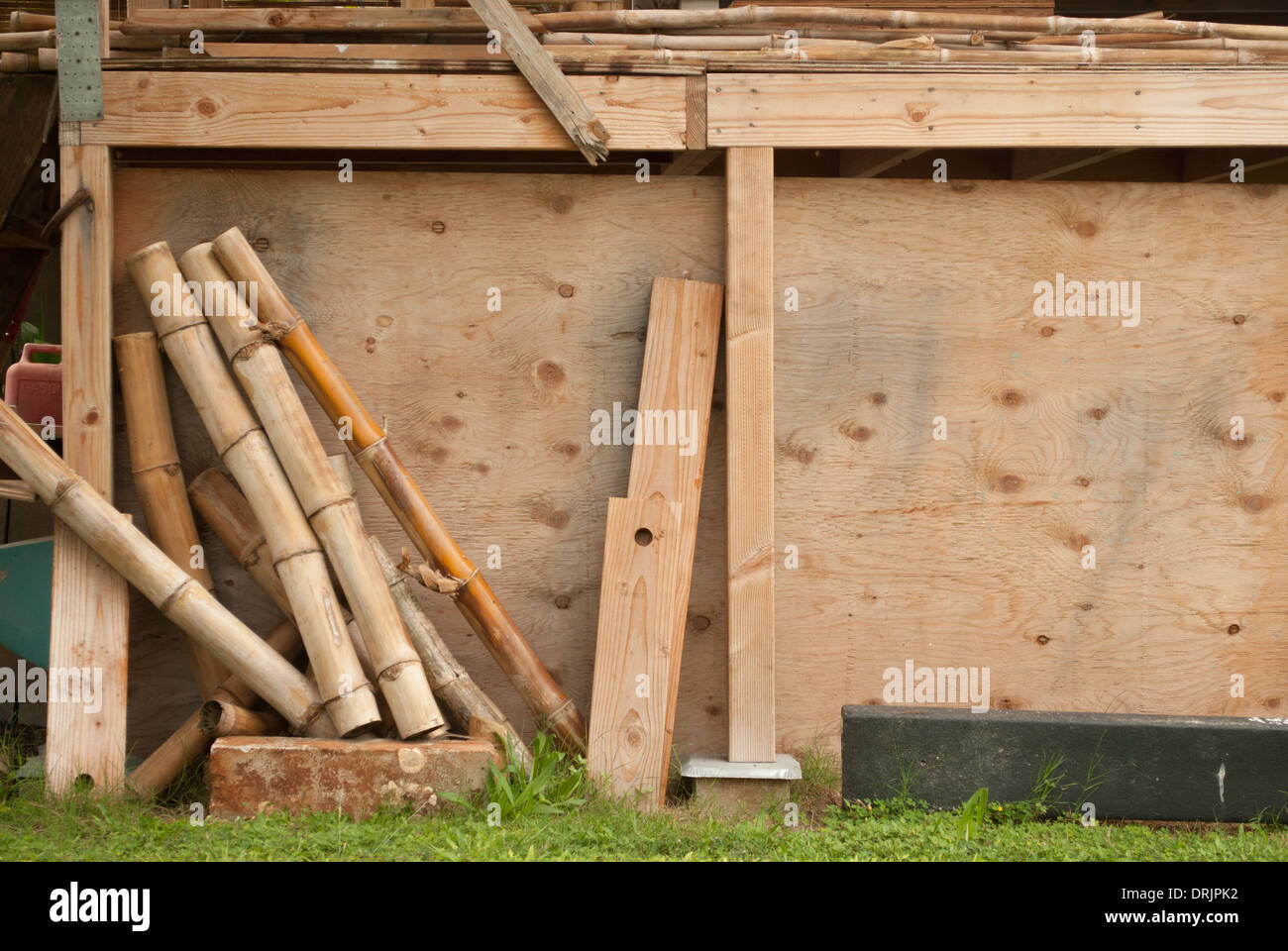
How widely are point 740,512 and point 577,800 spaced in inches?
52.1

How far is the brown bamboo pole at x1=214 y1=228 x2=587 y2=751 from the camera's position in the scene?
163 inches

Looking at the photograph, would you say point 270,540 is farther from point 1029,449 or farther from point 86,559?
point 1029,449

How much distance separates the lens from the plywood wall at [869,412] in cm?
447

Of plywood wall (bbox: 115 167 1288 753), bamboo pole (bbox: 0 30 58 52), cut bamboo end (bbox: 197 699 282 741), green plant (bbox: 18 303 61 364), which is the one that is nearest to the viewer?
cut bamboo end (bbox: 197 699 282 741)

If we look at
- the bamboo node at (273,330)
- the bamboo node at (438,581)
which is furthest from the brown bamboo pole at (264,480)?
the bamboo node at (438,581)

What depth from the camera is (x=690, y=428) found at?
4281 millimetres

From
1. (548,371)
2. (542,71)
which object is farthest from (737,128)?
(548,371)

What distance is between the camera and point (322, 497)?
4051mm

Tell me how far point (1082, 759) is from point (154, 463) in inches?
155

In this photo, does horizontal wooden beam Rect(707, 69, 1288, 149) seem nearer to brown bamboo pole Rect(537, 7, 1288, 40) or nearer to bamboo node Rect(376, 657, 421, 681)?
brown bamboo pole Rect(537, 7, 1288, 40)

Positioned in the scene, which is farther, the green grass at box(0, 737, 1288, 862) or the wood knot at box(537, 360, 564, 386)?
the wood knot at box(537, 360, 564, 386)

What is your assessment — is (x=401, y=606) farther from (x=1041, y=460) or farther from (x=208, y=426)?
(x=1041, y=460)

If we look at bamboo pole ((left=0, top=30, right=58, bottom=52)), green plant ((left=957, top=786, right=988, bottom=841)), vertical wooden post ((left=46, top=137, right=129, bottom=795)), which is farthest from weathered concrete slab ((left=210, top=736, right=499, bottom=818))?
bamboo pole ((left=0, top=30, right=58, bottom=52))

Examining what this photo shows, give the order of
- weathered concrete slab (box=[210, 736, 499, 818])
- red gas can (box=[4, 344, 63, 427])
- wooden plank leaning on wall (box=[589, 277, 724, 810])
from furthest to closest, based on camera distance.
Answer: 1. red gas can (box=[4, 344, 63, 427])
2. wooden plank leaning on wall (box=[589, 277, 724, 810])
3. weathered concrete slab (box=[210, 736, 499, 818])
